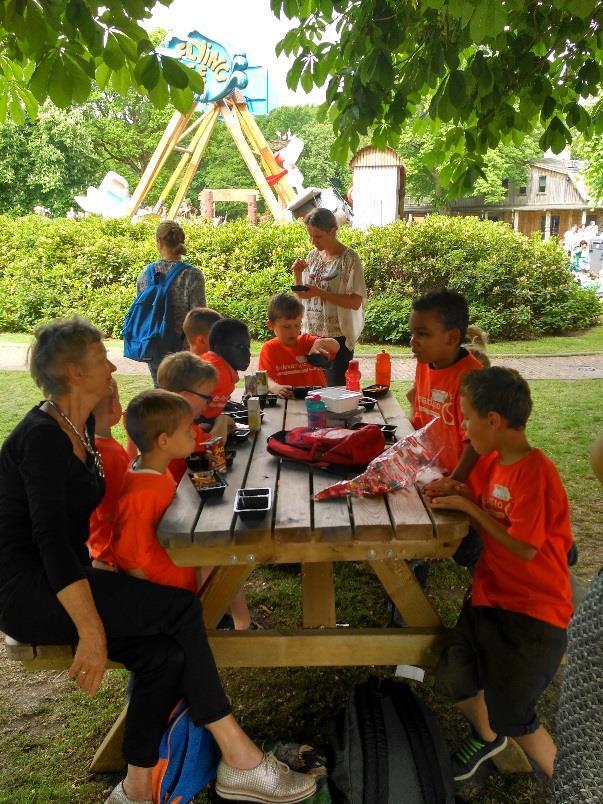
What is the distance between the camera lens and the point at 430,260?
10703 mm

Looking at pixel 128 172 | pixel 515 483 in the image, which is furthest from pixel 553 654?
pixel 128 172

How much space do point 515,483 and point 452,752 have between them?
111cm

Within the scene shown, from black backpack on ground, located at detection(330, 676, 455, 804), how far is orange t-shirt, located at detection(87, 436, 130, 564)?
105 centimetres

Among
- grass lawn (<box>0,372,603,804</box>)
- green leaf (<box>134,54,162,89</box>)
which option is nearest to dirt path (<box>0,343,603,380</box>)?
grass lawn (<box>0,372,603,804</box>)

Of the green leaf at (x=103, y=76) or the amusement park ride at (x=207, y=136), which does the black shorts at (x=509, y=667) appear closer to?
the green leaf at (x=103, y=76)

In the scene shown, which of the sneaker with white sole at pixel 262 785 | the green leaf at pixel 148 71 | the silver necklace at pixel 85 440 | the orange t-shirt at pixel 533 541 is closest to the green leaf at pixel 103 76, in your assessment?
the green leaf at pixel 148 71

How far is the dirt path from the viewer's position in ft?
28.5

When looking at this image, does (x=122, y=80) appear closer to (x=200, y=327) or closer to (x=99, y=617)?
(x=200, y=327)

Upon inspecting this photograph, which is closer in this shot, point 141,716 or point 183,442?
point 141,716

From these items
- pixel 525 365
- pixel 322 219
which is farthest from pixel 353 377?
pixel 525 365

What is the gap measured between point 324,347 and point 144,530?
255 cm

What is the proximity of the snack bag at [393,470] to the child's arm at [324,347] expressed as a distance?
75.4 inches

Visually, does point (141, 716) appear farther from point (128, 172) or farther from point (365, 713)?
point (128, 172)

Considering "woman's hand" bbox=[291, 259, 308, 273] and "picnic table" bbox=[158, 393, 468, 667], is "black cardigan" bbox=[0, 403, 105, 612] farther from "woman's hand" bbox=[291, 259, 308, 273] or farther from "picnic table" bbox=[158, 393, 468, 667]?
"woman's hand" bbox=[291, 259, 308, 273]
